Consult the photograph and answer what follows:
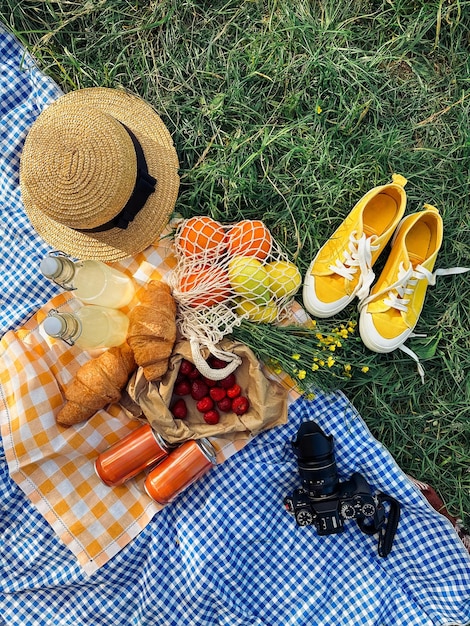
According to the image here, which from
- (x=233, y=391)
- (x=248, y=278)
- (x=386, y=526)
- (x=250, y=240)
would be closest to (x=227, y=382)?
(x=233, y=391)

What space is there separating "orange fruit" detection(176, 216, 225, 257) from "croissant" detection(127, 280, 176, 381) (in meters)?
0.18

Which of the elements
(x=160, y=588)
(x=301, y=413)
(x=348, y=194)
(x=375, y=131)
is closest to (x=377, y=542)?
(x=301, y=413)

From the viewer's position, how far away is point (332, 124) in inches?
71.5

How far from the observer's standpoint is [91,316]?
160 centimetres

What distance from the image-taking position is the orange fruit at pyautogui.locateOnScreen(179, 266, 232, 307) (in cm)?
165

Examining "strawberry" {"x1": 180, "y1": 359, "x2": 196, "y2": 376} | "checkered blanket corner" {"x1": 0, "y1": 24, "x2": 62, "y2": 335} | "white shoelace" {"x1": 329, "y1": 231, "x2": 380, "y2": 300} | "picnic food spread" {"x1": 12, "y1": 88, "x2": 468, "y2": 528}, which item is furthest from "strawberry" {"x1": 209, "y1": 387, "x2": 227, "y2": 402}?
"checkered blanket corner" {"x1": 0, "y1": 24, "x2": 62, "y2": 335}

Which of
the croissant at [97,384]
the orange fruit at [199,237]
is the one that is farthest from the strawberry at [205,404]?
the orange fruit at [199,237]

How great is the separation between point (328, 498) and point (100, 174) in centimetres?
126

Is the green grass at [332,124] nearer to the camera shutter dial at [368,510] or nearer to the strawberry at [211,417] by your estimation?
the camera shutter dial at [368,510]

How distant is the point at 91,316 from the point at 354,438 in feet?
3.31

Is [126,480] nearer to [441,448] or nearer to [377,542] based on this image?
[377,542]

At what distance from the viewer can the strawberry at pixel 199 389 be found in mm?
1736

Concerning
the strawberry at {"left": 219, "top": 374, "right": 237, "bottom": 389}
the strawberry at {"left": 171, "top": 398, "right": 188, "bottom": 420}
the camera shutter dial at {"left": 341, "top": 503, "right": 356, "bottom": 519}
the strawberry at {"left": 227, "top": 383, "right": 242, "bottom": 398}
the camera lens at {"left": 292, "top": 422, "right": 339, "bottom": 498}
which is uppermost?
the strawberry at {"left": 219, "top": 374, "right": 237, "bottom": 389}

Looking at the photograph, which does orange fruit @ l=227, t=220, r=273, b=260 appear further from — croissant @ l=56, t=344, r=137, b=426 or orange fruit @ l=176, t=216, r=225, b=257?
croissant @ l=56, t=344, r=137, b=426
